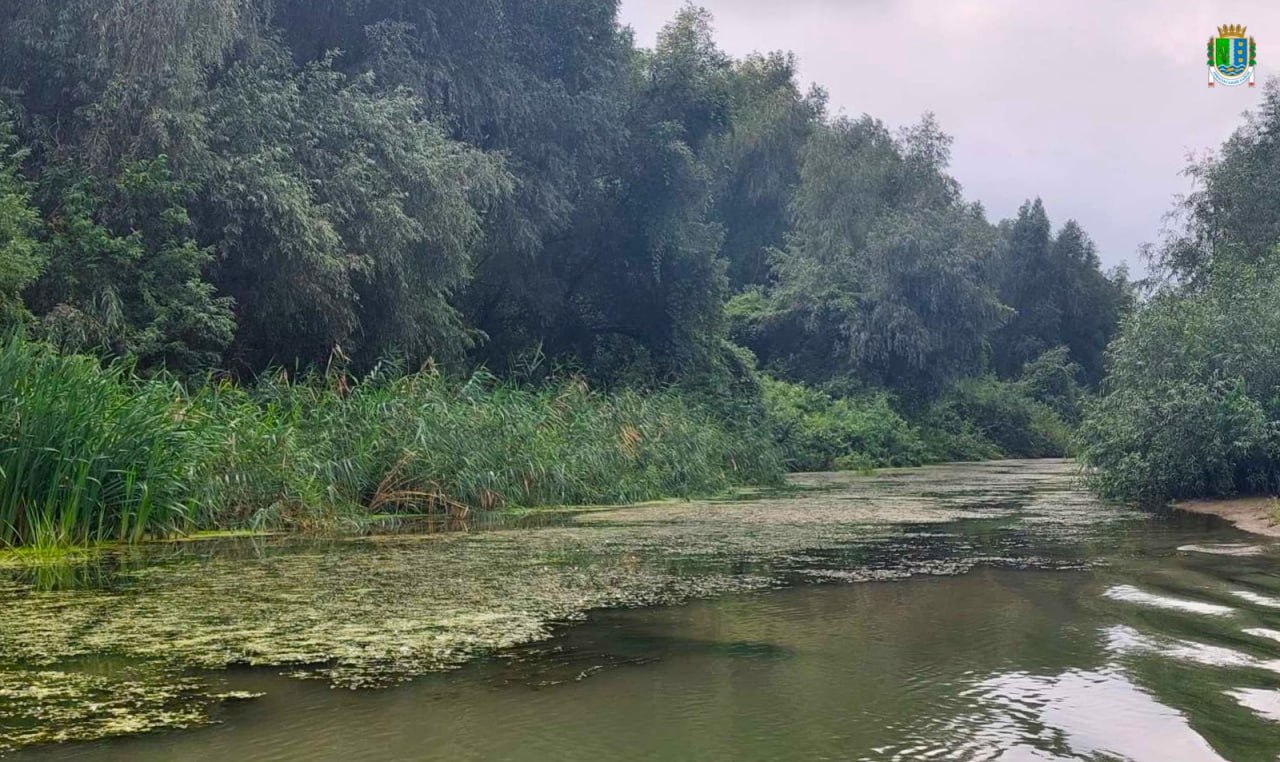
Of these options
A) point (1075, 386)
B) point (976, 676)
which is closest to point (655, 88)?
point (976, 676)

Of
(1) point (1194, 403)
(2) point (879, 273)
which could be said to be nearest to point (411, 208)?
(1) point (1194, 403)

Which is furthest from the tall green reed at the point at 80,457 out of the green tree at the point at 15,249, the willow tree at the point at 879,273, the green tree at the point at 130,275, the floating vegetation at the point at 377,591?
the willow tree at the point at 879,273

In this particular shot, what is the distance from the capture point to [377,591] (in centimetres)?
564

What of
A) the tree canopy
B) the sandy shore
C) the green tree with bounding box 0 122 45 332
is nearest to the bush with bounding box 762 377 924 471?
the tree canopy

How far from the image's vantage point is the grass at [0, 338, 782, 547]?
24.8ft

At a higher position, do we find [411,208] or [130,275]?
[411,208]

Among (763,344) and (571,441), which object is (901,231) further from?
(571,441)

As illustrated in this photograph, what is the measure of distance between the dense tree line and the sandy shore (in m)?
8.45

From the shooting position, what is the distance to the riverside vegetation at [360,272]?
9172mm

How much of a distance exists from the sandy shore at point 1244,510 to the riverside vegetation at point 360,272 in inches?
86.0

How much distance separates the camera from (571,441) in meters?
13.6

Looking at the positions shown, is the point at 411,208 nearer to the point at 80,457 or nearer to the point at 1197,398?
the point at 80,457

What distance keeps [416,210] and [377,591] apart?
949 centimetres

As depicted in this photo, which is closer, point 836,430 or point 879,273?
point 836,430
